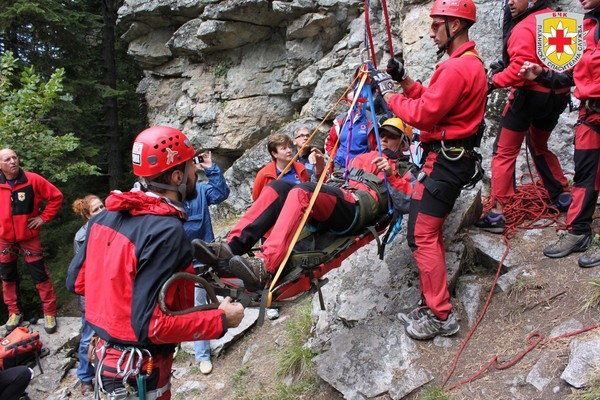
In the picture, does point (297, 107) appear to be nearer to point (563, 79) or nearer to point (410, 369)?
point (563, 79)

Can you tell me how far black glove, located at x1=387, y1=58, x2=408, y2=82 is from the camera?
11.7 ft

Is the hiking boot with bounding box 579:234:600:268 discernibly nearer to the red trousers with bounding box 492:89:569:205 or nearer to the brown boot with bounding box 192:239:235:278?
the red trousers with bounding box 492:89:569:205

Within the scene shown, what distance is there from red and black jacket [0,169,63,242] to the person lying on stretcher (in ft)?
17.1

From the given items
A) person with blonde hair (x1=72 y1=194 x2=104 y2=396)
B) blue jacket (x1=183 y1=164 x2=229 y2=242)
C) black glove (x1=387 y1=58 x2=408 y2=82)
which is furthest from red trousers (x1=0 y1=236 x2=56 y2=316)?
black glove (x1=387 y1=58 x2=408 y2=82)

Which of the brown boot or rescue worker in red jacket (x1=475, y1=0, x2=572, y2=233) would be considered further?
rescue worker in red jacket (x1=475, y1=0, x2=572, y2=233)

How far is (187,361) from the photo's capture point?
581 centimetres

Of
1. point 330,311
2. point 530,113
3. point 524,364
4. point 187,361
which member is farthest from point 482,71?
point 187,361

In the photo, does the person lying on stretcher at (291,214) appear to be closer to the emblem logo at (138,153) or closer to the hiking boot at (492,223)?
the emblem logo at (138,153)

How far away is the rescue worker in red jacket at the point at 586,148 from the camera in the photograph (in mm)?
3631

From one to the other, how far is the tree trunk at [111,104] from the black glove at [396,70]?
529 inches

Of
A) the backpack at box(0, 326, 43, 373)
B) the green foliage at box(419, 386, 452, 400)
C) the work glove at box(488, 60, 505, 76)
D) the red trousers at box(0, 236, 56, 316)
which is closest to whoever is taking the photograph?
the green foliage at box(419, 386, 452, 400)

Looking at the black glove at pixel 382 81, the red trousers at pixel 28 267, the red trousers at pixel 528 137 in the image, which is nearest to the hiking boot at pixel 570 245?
the red trousers at pixel 528 137

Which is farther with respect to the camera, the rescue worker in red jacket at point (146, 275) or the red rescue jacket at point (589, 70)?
the red rescue jacket at point (589, 70)

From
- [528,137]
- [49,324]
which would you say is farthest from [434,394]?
Answer: [49,324]
